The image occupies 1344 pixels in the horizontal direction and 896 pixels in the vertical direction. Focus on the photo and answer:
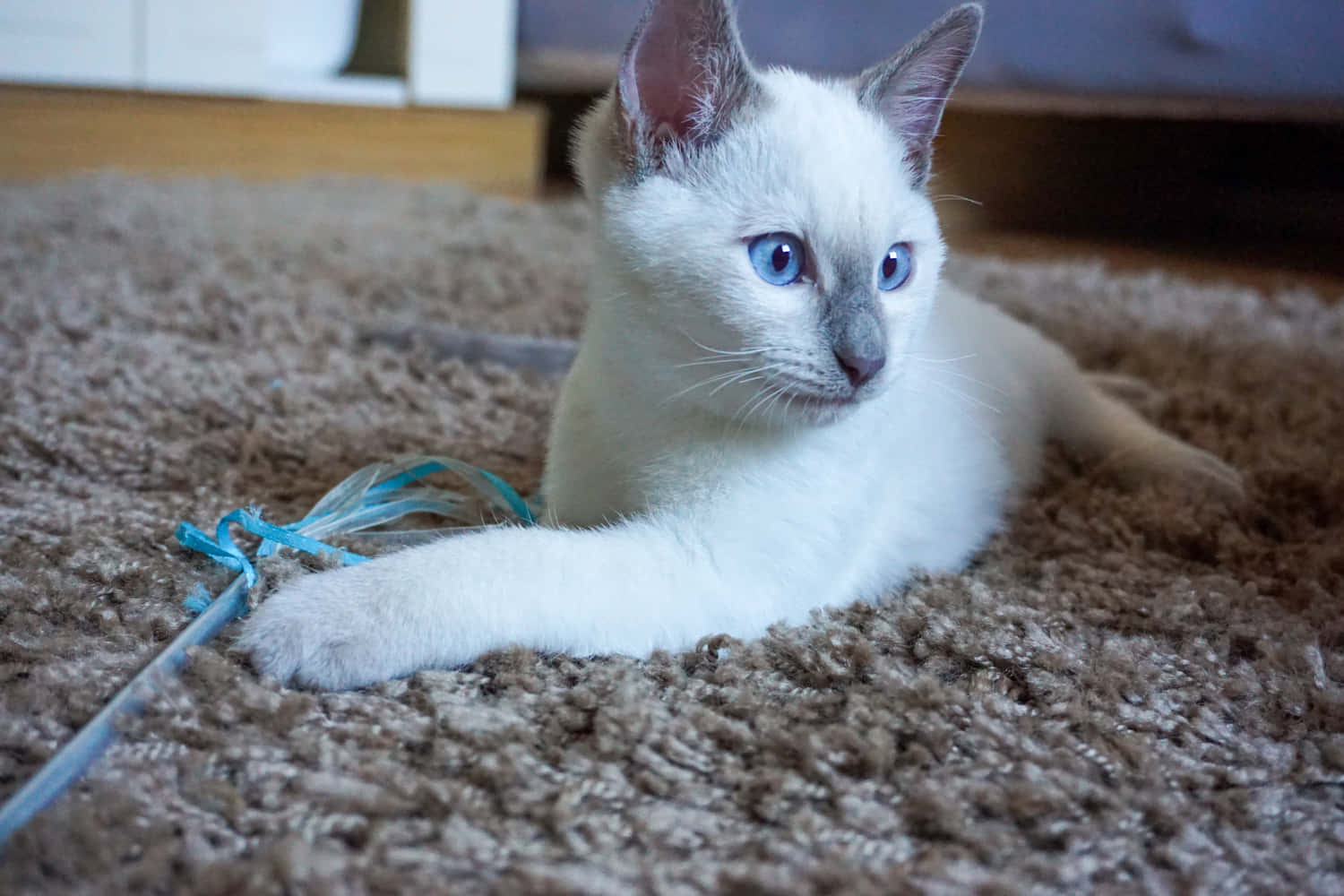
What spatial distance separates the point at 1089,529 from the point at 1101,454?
27 cm

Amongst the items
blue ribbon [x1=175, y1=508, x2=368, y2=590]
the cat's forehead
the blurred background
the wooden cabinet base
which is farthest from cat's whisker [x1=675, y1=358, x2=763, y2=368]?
the wooden cabinet base

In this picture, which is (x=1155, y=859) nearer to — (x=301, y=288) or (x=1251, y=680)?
(x=1251, y=680)

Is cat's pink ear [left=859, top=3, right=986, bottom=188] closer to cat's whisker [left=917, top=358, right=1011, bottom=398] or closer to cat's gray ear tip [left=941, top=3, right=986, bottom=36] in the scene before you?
cat's gray ear tip [left=941, top=3, right=986, bottom=36]

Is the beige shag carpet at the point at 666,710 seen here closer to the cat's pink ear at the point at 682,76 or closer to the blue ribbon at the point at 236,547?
the blue ribbon at the point at 236,547

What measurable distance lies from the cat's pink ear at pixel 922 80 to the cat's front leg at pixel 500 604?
1.48 feet

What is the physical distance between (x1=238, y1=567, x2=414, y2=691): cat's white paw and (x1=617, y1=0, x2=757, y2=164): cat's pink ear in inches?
17.8

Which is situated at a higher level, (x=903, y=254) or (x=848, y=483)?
(x=903, y=254)

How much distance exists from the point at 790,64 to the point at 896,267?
1955 millimetres

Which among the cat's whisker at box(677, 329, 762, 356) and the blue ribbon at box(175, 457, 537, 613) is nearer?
the cat's whisker at box(677, 329, 762, 356)

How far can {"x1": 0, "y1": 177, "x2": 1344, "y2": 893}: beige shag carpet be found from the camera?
0.69 metres

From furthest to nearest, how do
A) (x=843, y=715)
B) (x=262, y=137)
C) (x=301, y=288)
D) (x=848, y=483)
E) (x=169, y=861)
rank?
(x=262, y=137)
(x=301, y=288)
(x=848, y=483)
(x=843, y=715)
(x=169, y=861)

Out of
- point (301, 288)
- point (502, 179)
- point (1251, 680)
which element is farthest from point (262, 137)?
point (1251, 680)

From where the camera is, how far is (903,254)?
1.03 meters

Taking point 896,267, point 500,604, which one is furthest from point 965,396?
point 500,604
